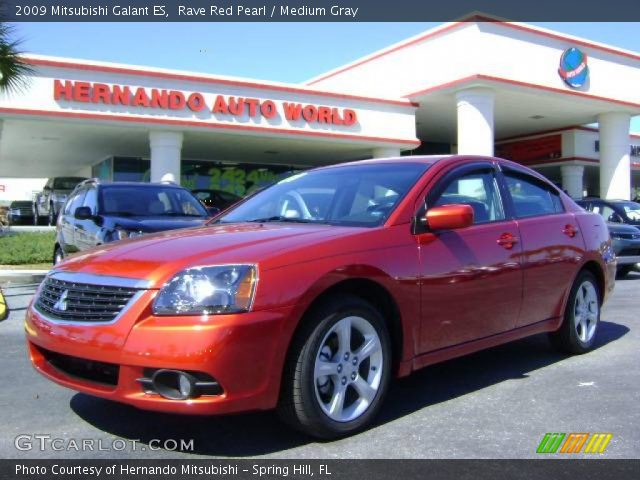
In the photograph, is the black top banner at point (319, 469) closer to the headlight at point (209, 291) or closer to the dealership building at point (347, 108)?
the headlight at point (209, 291)

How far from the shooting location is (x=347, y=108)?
72.7 ft

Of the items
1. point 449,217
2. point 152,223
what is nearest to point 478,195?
point 449,217

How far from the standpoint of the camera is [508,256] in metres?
4.58

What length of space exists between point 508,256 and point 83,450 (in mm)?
3025

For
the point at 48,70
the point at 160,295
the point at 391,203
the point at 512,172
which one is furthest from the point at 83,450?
the point at 48,70

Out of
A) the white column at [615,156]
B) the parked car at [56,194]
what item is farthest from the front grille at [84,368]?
the white column at [615,156]

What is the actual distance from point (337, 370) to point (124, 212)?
6463 mm

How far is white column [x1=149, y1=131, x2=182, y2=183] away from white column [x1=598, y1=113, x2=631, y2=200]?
16406 mm

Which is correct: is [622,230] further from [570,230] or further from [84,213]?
[84,213]

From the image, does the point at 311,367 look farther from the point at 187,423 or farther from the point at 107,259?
the point at 107,259

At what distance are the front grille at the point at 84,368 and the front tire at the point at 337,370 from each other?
880 mm

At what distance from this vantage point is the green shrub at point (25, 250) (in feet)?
47.8

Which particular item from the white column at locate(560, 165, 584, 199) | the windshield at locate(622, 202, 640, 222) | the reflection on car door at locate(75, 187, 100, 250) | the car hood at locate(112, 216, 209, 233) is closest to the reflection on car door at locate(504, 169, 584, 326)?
the car hood at locate(112, 216, 209, 233)

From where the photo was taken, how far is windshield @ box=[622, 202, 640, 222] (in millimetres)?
12422
